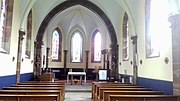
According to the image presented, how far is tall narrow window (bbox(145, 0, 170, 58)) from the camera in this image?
228 inches

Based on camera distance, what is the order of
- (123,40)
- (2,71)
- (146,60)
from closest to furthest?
(2,71)
(146,60)
(123,40)

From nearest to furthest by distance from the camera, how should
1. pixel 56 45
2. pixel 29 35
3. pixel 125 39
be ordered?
pixel 29 35
pixel 125 39
pixel 56 45

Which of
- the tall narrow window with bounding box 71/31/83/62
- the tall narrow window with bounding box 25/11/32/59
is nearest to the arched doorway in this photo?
the tall narrow window with bounding box 25/11/32/59

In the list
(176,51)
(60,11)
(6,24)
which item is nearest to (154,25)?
(176,51)

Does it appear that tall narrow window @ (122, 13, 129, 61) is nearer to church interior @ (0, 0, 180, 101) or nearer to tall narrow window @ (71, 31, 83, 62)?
church interior @ (0, 0, 180, 101)

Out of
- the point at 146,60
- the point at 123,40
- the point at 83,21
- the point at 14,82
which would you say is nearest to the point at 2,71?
the point at 14,82

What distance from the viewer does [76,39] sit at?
16.9m

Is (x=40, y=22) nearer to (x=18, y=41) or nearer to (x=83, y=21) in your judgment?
(x=18, y=41)

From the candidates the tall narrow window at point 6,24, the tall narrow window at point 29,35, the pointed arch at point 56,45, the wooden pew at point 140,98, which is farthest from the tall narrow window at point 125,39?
the pointed arch at point 56,45

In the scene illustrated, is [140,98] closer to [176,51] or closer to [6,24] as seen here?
[176,51]

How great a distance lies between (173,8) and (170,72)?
148 cm

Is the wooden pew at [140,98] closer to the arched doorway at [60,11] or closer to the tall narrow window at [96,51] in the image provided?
the arched doorway at [60,11]

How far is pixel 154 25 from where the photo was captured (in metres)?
6.34

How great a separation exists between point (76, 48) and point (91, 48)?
1217 millimetres
